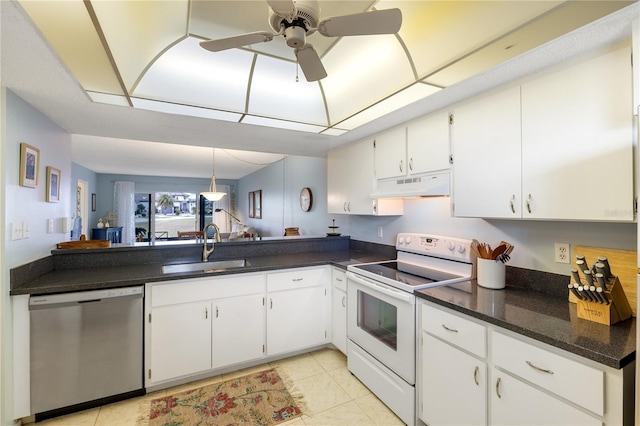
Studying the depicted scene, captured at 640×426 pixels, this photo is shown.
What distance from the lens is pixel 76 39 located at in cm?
137

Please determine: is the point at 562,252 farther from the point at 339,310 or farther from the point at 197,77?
the point at 197,77

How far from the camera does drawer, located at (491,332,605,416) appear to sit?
42.3 inches

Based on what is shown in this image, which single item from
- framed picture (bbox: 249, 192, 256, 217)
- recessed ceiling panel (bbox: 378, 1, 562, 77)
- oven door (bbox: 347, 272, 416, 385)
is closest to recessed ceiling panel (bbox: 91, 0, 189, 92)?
recessed ceiling panel (bbox: 378, 1, 562, 77)

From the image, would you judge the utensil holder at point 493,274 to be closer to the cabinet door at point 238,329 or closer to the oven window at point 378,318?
the oven window at point 378,318

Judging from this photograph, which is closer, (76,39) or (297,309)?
(76,39)

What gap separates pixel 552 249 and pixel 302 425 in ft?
6.32

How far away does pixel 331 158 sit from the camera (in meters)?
3.41

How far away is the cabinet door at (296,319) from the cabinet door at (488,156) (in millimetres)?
1500

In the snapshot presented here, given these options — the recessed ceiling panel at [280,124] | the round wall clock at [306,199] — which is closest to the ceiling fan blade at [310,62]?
the recessed ceiling panel at [280,124]

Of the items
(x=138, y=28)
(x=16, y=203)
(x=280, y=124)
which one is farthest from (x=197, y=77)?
(x=16, y=203)

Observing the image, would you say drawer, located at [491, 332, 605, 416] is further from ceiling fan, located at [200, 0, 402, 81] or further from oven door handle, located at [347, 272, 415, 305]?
ceiling fan, located at [200, 0, 402, 81]

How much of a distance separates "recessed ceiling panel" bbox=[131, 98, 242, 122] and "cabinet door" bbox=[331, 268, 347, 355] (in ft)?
5.36

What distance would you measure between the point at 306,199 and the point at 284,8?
3869mm

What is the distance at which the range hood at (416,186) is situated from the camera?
6.63ft
